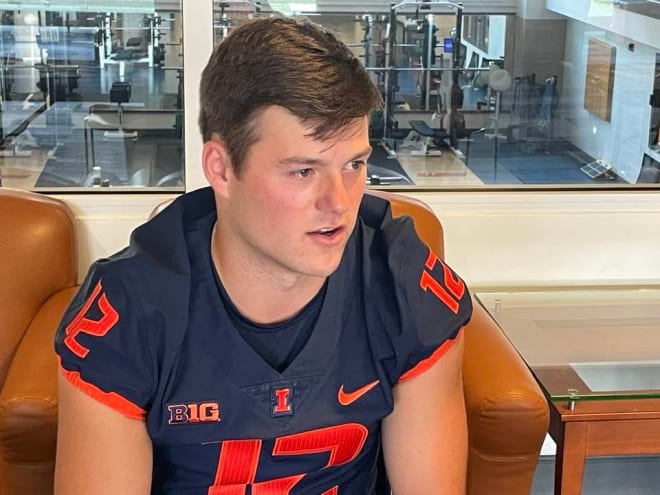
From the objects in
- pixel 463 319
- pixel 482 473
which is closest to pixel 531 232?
pixel 482 473

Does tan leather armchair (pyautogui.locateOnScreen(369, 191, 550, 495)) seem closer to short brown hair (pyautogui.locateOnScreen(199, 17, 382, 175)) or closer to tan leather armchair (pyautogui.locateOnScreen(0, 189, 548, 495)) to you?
tan leather armchair (pyautogui.locateOnScreen(0, 189, 548, 495))

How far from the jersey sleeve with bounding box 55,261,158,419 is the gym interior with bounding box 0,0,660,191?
131 cm

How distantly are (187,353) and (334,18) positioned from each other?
1500 millimetres

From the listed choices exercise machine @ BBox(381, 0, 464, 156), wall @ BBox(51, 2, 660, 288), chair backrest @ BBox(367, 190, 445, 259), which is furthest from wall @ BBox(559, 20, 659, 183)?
chair backrest @ BBox(367, 190, 445, 259)

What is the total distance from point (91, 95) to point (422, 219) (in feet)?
3.40

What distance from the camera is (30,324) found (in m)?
2.09

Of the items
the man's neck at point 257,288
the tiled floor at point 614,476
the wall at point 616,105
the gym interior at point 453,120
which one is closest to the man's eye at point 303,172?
the man's neck at point 257,288

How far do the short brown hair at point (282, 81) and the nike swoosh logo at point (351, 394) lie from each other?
1.20 feet

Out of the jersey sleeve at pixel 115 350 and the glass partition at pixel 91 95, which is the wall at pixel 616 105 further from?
the jersey sleeve at pixel 115 350

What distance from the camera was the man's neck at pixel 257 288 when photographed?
1354mm

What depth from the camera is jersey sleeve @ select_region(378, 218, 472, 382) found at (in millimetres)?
1392

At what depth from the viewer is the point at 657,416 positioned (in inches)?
69.7

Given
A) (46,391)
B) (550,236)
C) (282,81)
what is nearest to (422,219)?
(550,236)

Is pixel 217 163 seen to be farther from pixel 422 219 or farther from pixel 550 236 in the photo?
pixel 550 236
